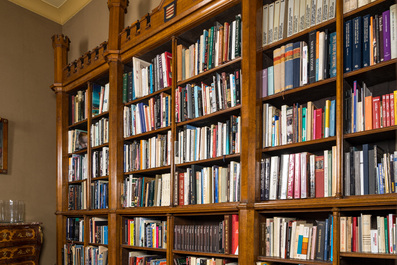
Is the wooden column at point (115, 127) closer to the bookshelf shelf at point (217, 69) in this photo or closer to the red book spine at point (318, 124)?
the bookshelf shelf at point (217, 69)

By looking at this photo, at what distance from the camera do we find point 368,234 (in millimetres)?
1880

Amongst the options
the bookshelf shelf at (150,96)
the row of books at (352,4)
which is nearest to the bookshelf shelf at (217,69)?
→ the bookshelf shelf at (150,96)

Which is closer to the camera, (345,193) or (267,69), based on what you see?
(345,193)

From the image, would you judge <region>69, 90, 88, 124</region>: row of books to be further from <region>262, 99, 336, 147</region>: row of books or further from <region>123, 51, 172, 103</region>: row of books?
<region>262, 99, 336, 147</region>: row of books

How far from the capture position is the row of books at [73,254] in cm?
382

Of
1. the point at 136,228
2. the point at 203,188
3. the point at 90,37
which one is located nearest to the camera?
the point at 203,188

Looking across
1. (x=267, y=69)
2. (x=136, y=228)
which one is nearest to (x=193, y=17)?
(x=267, y=69)

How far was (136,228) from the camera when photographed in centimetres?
318

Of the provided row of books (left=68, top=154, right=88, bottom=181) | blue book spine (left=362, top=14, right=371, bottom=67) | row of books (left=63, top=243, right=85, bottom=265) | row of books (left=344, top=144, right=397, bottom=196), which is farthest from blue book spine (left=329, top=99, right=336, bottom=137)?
row of books (left=63, top=243, right=85, bottom=265)

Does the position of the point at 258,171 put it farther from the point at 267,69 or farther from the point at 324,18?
the point at 324,18

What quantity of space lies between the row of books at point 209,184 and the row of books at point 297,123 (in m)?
0.32

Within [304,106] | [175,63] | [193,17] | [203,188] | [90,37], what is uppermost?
[90,37]

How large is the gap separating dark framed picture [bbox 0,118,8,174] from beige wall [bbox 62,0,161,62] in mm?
1220

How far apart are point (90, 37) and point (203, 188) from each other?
2744 mm
